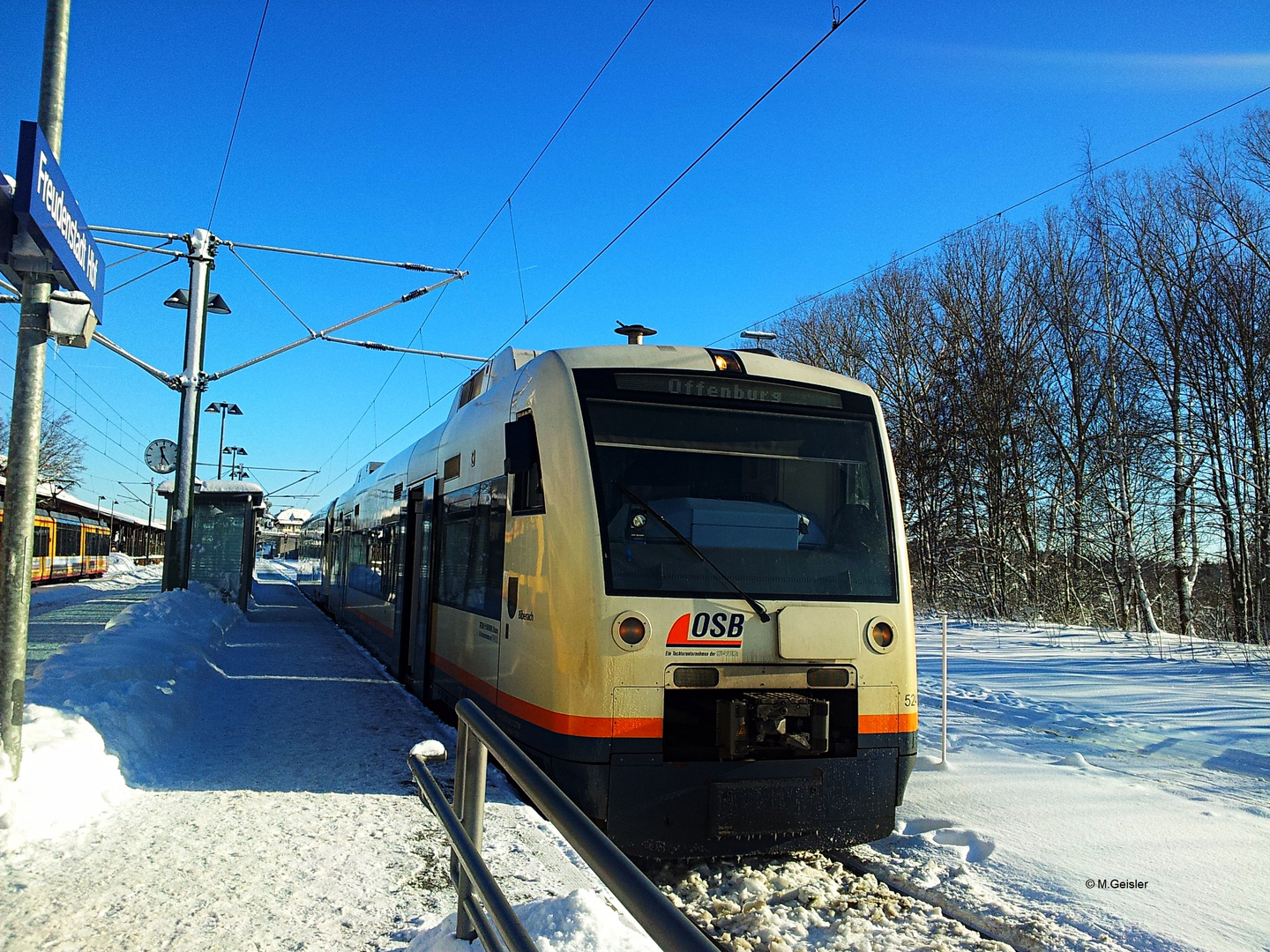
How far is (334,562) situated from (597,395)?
1727 cm

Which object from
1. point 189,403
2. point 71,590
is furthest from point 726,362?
point 71,590

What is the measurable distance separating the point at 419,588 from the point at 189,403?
9920mm

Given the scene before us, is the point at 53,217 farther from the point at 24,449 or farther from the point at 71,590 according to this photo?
the point at 71,590

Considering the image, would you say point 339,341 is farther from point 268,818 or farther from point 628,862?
point 628,862

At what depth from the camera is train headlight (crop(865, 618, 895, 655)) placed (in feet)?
17.7

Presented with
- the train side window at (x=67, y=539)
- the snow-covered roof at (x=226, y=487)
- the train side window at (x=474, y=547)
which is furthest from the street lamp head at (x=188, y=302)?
the train side window at (x=67, y=539)

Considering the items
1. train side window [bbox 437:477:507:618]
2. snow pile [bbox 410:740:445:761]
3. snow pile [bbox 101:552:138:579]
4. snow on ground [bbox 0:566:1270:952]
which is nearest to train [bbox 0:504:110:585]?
snow pile [bbox 101:552:138:579]

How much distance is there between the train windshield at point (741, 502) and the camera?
5207 millimetres

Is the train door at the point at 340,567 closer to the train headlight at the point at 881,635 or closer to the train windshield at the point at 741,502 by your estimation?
the train windshield at the point at 741,502

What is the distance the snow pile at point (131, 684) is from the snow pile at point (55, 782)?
1.06 feet

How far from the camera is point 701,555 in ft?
17.1

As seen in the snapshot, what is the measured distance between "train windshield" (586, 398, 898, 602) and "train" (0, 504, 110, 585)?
3047 cm

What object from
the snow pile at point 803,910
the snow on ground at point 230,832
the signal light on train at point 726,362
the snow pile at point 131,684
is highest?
the signal light on train at point 726,362

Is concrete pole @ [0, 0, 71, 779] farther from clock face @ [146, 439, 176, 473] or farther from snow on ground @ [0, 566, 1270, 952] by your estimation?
clock face @ [146, 439, 176, 473]
